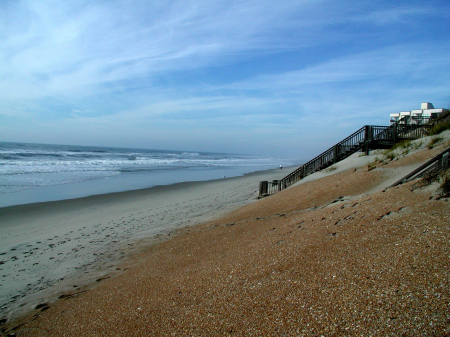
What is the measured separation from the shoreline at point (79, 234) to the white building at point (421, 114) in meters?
13.6

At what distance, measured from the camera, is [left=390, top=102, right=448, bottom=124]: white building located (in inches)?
846

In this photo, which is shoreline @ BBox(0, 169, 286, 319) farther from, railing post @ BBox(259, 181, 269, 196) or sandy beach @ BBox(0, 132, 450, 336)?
railing post @ BBox(259, 181, 269, 196)

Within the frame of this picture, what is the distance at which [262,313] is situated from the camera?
3.61 metres

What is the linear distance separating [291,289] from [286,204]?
7.04 m

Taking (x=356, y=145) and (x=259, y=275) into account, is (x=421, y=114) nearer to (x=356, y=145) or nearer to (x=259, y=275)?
(x=356, y=145)

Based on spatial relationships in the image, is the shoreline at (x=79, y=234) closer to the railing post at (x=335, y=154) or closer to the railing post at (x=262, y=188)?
the railing post at (x=262, y=188)

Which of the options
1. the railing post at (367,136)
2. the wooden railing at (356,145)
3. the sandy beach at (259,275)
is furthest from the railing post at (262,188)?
the railing post at (367,136)

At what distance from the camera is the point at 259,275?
183 inches

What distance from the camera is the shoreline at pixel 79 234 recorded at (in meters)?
6.75

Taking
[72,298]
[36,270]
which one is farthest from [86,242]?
[72,298]

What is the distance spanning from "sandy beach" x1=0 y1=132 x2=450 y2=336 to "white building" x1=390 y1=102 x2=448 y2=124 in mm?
14235

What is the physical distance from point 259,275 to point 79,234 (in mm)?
8422

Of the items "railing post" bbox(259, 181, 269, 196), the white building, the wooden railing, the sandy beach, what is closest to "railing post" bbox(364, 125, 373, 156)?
the wooden railing

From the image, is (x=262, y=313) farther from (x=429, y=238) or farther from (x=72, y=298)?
(x=72, y=298)
